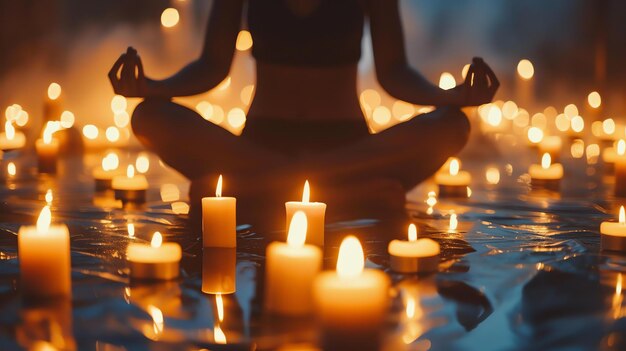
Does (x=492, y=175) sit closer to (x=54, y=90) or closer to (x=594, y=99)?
(x=594, y=99)

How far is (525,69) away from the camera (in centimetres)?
678

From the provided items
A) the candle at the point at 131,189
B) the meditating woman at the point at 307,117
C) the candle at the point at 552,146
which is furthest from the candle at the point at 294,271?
the candle at the point at 552,146

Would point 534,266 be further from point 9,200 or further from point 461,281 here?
point 9,200

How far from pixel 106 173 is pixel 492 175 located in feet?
5.75

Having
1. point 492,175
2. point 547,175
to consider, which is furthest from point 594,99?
point 547,175

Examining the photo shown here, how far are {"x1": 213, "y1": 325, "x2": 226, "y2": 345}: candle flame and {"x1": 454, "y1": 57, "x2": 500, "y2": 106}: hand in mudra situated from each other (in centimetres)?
142

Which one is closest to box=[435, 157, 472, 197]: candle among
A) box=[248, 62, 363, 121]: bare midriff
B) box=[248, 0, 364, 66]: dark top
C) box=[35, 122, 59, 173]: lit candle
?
box=[248, 62, 363, 121]: bare midriff

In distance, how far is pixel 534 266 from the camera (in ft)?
6.48

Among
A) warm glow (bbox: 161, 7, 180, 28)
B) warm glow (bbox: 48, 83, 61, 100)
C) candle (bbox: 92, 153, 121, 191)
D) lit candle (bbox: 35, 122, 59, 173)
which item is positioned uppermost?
warm glow (bbox: 161, 7, 180, 28)

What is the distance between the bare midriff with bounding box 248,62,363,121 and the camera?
9.71 feet

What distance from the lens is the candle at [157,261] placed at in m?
1.78

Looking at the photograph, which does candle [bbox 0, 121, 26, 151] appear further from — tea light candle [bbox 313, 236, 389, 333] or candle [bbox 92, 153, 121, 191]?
tea light candle [bbox 313, 236, 389, 333]

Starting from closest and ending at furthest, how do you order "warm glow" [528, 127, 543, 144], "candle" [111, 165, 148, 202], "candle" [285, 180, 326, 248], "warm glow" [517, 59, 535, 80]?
"candle" [285, 180, 326, 248]
"candle" [111, 165, 148, 202]
"warm glow" [528, 127, 543, 144]
"warm glow" [517, 59, 535, 80]

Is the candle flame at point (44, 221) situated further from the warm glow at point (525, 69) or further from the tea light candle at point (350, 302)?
the warm glow at point (525, 69)
